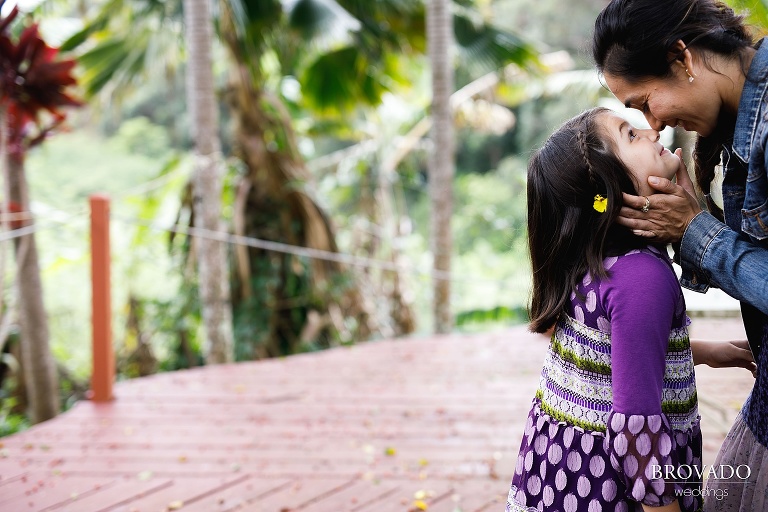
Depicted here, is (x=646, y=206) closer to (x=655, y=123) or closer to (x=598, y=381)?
(x=655, y=123)

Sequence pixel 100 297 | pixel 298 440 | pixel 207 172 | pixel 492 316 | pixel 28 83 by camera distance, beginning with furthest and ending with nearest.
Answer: pixel 492 316 → pixel 207 172 → pixel 28 83 → pixel 100 297 → pixel 298 440

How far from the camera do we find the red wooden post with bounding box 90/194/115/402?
11.6 ft

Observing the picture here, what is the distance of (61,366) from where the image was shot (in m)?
6.55

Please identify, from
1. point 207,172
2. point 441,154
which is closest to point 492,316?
point 441,154

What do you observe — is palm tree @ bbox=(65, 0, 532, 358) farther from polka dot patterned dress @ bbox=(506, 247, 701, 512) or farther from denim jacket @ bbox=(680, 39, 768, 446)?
denim jacket @ bbox=(680, 39, 768, 446)

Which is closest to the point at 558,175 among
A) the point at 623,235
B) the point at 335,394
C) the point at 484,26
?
the point at 623,235

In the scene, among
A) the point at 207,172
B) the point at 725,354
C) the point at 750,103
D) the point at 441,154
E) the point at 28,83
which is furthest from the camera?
the point at 441,154

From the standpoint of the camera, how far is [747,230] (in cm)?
110

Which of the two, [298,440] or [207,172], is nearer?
[298,440]

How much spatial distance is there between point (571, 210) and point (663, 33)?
32cm

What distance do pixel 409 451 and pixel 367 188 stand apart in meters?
6.44

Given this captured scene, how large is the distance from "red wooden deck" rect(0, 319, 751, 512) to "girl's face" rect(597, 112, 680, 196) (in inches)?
46.5

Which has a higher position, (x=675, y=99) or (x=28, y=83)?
(x=28, y=83)

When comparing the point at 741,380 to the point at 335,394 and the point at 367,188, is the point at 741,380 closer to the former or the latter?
the point at 335,394
